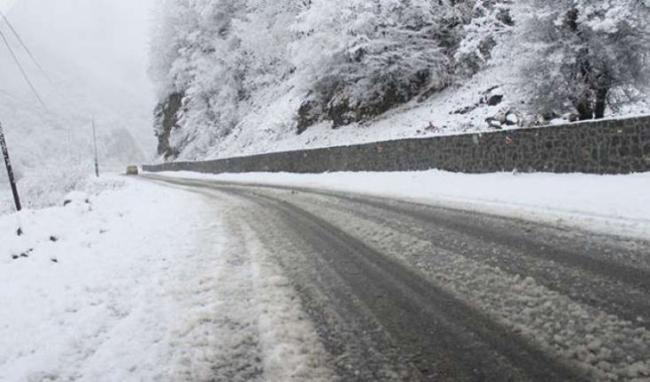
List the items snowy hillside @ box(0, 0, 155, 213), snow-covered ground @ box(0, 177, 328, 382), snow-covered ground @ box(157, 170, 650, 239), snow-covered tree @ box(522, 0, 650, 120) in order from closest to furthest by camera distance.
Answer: snow-covered ground @ box(0, 177, 328, 382)
snow-covered ground @ box(157, 170, 650, 239)
snow-covered tree @ box(522, 0, 650, 120)
snowy hillside @ box(0, 0, 155, 213)

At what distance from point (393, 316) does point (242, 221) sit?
20.7ft

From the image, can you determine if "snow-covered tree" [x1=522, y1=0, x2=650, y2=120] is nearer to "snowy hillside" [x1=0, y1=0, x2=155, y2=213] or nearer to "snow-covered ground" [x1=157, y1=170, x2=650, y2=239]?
"snow-covered ground" [x1=157, y1=170, x2=650, y2=239]

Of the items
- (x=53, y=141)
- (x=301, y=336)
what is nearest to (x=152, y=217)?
(x=301, y=336)

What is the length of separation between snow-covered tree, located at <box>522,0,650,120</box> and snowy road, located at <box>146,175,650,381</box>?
21.9ft

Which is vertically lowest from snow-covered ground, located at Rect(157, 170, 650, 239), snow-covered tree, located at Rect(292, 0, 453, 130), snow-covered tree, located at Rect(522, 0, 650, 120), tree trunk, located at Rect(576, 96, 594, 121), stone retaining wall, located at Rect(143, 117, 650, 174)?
snow-covered ground, located at Rect(157, 170, 650, 239)

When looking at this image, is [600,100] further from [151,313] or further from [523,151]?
[151,313]

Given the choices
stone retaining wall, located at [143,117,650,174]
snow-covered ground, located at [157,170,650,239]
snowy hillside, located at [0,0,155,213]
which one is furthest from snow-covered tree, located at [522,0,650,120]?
snowy hillside, located at [0,0,155,213]

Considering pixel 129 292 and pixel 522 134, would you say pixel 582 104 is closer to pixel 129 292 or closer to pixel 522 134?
pixel 522 134

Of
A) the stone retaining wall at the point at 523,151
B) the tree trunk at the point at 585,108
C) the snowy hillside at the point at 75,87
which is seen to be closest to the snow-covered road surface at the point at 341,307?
the stone retaining wall at the point at 523,151

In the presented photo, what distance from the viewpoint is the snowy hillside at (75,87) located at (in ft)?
341

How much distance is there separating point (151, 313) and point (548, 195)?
822cm

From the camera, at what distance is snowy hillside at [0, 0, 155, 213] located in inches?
4094

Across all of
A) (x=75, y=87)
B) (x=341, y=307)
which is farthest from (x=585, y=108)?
(x=75, y=87)

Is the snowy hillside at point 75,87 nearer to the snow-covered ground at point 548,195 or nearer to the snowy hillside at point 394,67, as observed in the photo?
the snowy hillside at point 394,67
